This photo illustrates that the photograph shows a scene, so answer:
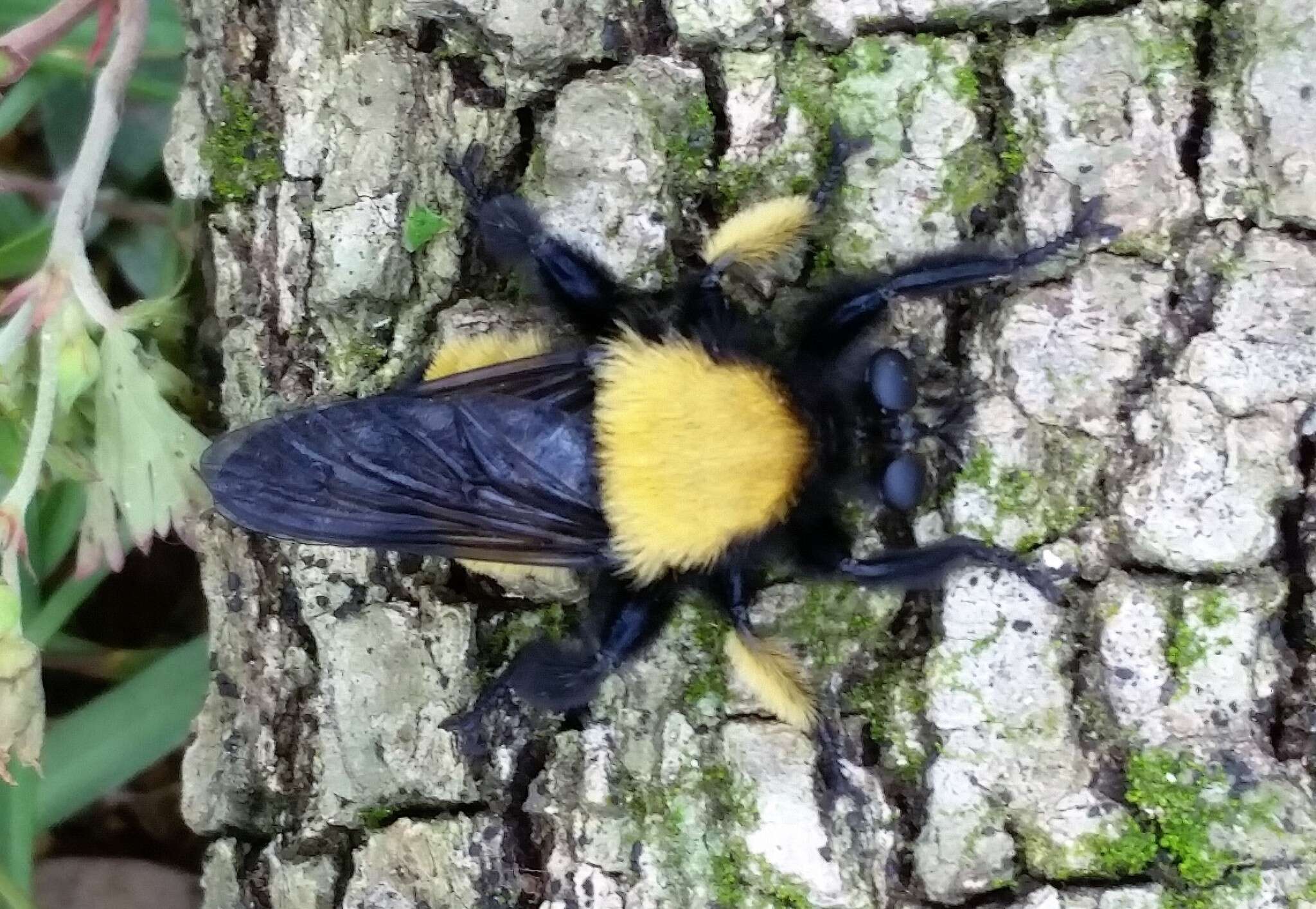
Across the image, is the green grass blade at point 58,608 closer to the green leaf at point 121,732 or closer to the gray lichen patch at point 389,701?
the green leaf at point 121,732

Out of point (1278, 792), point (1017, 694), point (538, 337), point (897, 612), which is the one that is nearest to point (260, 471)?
point (538, 337)

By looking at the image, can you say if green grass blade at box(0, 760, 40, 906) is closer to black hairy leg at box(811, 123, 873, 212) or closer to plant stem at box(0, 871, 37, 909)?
plant stem at box(0, 871, 37, 909)

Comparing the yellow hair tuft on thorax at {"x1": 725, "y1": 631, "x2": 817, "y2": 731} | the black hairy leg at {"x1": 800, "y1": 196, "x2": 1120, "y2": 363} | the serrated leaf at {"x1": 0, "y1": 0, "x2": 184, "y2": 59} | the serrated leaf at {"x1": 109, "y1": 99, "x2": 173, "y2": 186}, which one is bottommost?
the yellow hair tuft on thorax at {"x1": 725, "y1": 631, "x2": 817, "y2": 731}

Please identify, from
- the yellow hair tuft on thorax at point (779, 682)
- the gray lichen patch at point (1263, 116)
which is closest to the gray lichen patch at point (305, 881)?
the yellow hair tuft on thorax at point (779, 682)

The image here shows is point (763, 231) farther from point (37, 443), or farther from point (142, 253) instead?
point (142, 253)

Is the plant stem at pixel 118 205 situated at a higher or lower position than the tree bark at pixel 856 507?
higher

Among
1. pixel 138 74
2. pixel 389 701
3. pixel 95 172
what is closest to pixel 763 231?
pixel 389 701

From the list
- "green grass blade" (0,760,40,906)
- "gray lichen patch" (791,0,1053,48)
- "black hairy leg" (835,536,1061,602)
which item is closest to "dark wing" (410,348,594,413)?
"black hairy leg" (835,536,1061,602)
